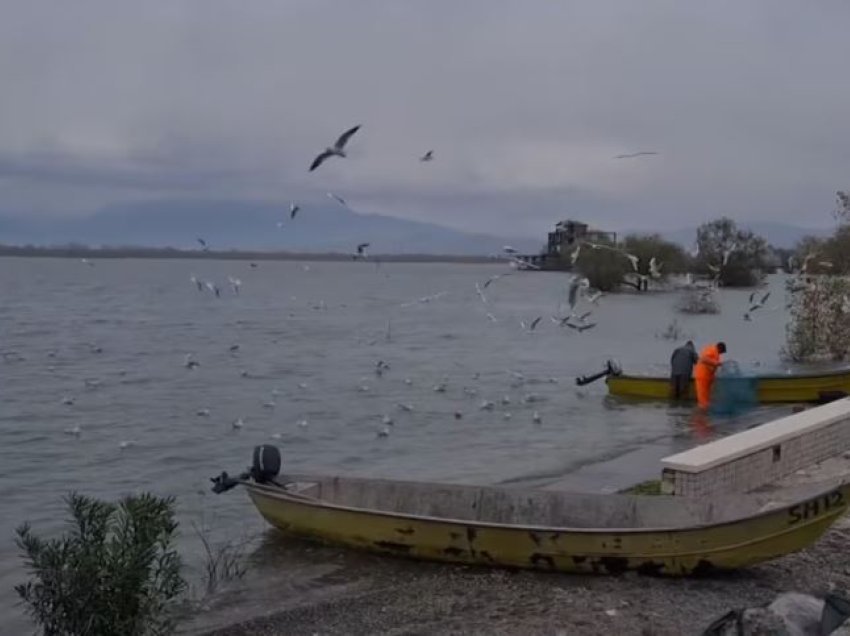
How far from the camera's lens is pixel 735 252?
84000 millimetres

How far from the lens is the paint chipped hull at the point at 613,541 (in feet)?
30.7

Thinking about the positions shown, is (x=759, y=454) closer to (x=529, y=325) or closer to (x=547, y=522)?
(x=547, y=522)

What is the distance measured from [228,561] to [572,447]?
1037 cm

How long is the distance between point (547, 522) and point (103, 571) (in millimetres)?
5335

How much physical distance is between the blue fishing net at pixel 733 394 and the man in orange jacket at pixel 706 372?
0.72 ft

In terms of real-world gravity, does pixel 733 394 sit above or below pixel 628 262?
below

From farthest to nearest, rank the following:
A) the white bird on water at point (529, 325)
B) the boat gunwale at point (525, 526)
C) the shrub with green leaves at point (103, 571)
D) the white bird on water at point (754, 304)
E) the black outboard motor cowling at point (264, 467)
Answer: the white bird on water at point (529, 325)
the white bird on water at point (754, 304)
the black outboard motor cowling at point (264, 467)
the boat gunwale at point (525, 526)
the shrub with green leaves at point (103, 571)

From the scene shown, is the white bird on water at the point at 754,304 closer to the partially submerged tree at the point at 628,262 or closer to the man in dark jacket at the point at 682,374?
the man in dark jacket at the point at 682,374

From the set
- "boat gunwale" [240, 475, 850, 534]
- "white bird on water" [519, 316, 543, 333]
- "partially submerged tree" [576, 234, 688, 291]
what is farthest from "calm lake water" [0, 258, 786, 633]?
"partially submerged tree" [576, 234, 688, 291]

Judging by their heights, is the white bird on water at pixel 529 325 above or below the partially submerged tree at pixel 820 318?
below

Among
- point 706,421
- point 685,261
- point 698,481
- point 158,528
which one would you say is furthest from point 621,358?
point 685,261

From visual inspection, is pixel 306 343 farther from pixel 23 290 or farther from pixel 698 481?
pixel 23 290

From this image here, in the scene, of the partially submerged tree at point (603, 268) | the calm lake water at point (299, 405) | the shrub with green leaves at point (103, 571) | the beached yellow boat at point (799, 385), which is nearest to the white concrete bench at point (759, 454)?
the calm lake water at point (299, 405)

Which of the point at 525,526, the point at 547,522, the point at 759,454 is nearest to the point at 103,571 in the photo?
the point at 525,526
